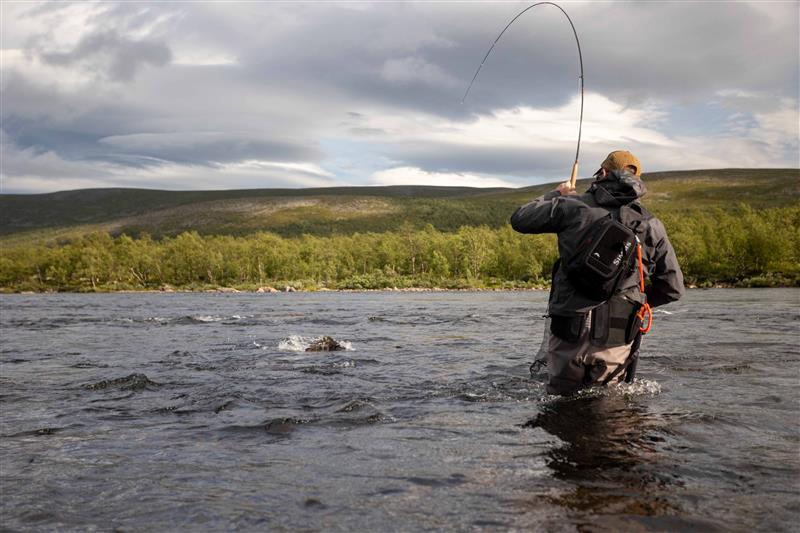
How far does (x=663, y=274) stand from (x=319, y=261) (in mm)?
131993

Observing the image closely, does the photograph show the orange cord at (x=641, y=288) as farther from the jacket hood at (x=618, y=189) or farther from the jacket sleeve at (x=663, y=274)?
the jacket hood at (x=618, y=189)

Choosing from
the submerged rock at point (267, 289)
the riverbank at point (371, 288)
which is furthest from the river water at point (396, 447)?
the submerged rock at point (267, 289)

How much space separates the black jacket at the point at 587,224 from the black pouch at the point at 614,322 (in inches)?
4.6

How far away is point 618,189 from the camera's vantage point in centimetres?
678

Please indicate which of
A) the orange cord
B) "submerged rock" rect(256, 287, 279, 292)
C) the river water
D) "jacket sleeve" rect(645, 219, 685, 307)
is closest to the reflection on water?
the river water

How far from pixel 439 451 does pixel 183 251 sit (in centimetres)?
14596

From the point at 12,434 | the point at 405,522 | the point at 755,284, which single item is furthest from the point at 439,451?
the point at 755,284

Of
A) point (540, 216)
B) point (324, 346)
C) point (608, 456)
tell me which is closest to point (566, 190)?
point (540, 216)

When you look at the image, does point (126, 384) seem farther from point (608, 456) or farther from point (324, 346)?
point (608, 456)

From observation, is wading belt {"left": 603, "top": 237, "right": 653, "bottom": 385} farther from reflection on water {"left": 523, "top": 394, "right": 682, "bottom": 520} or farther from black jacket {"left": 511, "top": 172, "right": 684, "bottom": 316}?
reflection on water {"left": 523, "top": 394, "right": 682, "bottom": 520}

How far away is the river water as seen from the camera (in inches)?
172

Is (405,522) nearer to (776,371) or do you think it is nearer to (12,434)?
(12,434)

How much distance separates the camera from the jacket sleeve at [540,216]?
6.76 meters

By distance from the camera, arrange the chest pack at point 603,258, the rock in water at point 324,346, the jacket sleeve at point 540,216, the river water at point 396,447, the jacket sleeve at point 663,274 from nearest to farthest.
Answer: the river water at point 396,447 → the chest pack at point 603,258 → the jacket sleeve at point 540,216 → the jacket sleeve at point 663,274 → the rock in water at point 324,346
